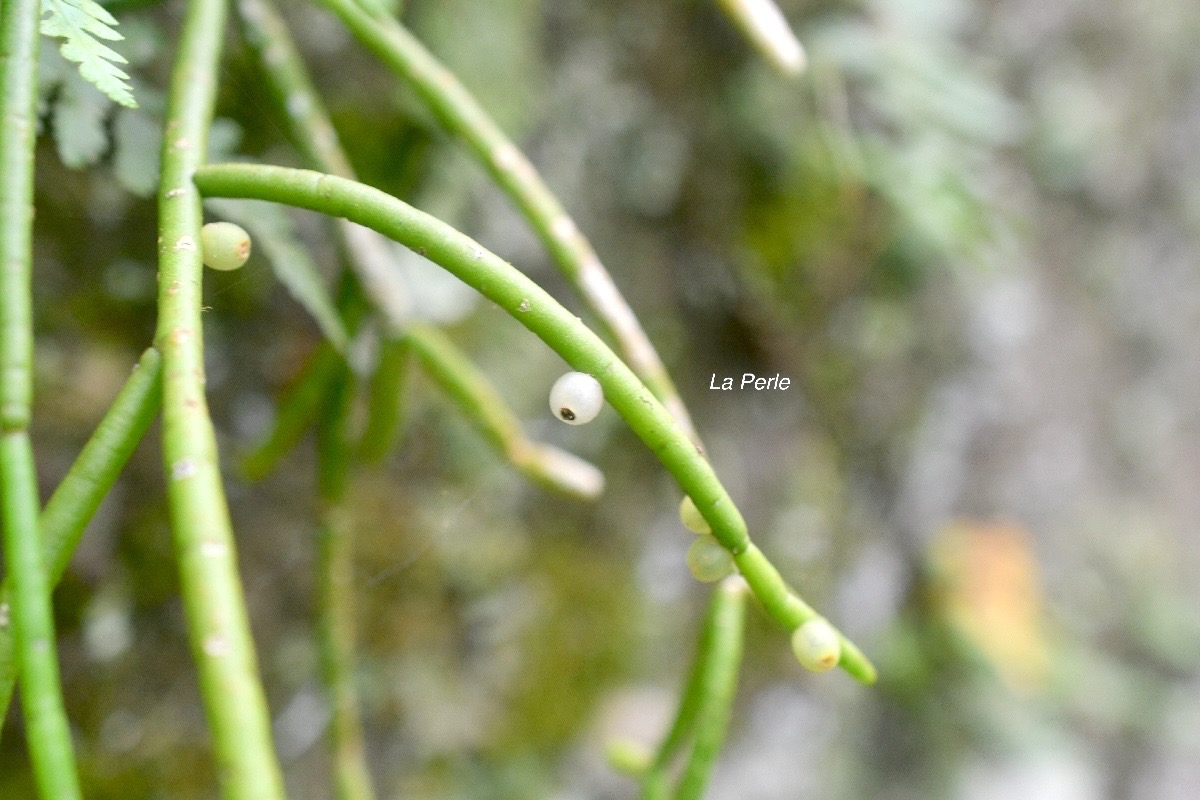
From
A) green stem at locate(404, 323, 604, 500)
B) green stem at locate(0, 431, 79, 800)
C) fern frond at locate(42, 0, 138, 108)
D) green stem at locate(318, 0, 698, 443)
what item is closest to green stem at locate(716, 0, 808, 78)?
green stem at locate(318, 0, 698, 443)

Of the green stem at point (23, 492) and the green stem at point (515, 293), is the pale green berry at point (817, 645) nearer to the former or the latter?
the green stem at point (515, 293)

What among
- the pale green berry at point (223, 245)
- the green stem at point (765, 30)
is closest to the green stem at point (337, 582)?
the pale green berry at point (223, 245)

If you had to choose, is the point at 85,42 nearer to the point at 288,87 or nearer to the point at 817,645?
the point at 288,87

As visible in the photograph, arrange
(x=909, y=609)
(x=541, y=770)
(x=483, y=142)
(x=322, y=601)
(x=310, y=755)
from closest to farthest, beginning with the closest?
(x=483, y=142) → (x=322, y=601) → (x=310, y=755) → (x=541, y=770) → (x=909, y=609)

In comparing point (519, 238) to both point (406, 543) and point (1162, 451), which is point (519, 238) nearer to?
point (406, 543)

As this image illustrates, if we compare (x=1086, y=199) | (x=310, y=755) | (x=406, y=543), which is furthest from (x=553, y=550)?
(x=1086, y=199)

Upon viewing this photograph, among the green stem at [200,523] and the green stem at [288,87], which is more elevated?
the green stem at [288,87]

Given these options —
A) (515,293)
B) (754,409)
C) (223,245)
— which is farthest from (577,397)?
(754,409)

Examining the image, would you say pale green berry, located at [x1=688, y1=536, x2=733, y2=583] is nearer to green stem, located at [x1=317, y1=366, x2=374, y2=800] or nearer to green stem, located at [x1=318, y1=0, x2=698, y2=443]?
green stem, located at [x1=318, y1=0, x2=698, y2=443]
